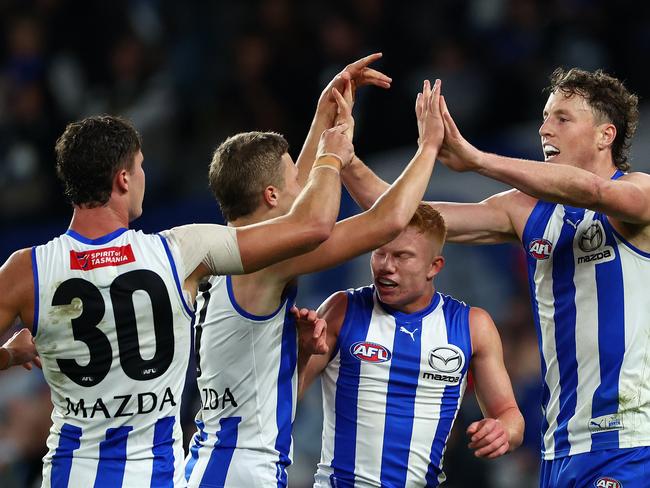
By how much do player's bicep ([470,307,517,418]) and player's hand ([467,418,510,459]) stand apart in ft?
1.02

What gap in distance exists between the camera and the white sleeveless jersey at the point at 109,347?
406 centimetres

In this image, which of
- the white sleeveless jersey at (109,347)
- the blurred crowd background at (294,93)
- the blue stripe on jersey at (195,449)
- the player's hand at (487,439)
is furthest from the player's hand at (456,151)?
the blurred crowd background at (294,93)

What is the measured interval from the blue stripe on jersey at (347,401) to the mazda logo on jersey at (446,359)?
0.33 metres

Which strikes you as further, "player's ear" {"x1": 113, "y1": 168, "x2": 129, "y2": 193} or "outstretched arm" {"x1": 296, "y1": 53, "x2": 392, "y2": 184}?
"outstretched arm" {"x1": 296, "y1": 53, "x2": 392, "y2": 184}

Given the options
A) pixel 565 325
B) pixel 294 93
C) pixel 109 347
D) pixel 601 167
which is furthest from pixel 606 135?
pixel 294 93

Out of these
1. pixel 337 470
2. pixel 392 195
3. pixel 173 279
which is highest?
pixel 392 195

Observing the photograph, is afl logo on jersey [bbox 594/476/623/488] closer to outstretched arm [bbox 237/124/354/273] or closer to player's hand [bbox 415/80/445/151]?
player's hand [bbox 415/80/445/151]

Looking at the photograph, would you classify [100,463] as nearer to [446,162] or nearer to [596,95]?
[446,162]

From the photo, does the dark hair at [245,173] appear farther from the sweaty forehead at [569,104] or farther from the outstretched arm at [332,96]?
the sweaty forehead at [569,104]

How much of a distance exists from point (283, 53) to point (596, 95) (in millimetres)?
6639

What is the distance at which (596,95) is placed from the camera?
5.29 m

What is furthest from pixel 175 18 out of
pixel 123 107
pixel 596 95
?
pixel 596 95

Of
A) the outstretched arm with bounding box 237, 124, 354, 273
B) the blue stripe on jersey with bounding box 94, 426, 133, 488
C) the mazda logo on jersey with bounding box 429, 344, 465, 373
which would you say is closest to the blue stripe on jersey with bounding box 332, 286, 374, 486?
the mazda logo on jersey with bounding box 429, 344, 465, 373

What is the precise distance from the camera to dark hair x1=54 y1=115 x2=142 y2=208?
4.14 m
